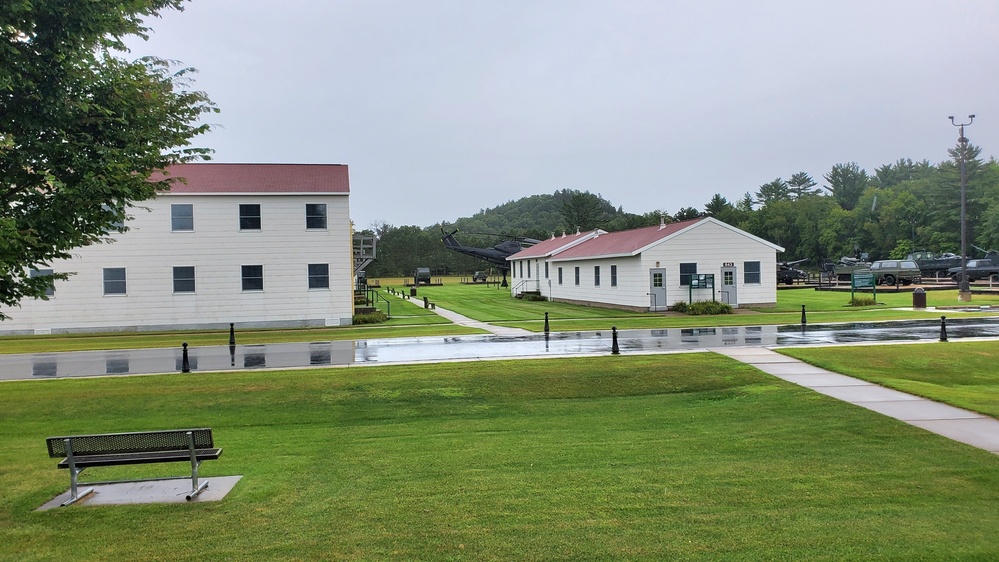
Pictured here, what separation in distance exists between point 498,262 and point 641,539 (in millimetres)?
61971

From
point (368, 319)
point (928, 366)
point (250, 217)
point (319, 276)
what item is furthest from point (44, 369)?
point (928, 366)

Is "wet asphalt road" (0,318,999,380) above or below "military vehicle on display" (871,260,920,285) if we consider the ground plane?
below

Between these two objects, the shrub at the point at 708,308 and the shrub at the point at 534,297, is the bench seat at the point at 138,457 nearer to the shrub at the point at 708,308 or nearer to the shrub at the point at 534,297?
the shrub at the point at 708,308

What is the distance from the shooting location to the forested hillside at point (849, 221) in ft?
266

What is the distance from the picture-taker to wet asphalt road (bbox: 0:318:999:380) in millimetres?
17406

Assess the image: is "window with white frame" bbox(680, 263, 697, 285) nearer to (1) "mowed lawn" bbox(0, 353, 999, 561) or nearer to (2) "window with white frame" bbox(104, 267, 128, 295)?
(1) "mowed lawn" bbox(0, 353, 999, 561)

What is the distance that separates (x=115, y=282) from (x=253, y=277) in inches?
237

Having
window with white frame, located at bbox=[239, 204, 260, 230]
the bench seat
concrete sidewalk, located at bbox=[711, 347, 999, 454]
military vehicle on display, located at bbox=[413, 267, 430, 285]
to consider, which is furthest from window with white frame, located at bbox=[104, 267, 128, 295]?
military vehicle on display, located at bbox=[413, 267, 430, 285]

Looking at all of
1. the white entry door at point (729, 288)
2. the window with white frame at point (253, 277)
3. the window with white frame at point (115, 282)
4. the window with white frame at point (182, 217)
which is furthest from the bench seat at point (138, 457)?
the white entry door at point (729, 288)

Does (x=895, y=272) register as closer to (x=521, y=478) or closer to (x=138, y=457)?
(x=521, y=478)

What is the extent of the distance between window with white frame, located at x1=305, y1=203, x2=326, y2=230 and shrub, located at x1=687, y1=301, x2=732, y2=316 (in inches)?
709

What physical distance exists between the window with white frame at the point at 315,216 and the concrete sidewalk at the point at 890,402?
20811 millimetres

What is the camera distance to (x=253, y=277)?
30969 mm

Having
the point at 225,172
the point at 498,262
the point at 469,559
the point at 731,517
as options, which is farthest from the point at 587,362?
the point at 498,262
